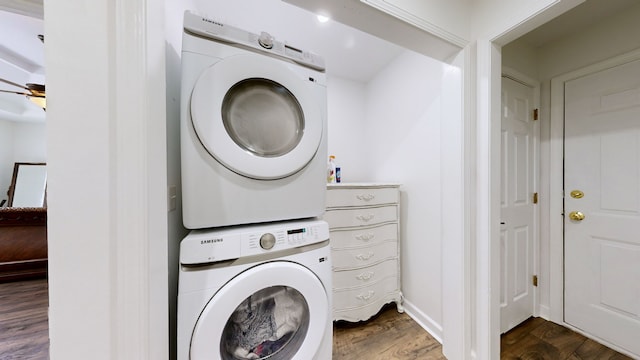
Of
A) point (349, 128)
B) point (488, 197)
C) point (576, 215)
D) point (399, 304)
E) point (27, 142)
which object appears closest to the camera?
point (488, 197)

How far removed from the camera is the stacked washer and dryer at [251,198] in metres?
Result: 0.74

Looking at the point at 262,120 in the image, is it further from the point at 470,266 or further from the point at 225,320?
the point at 470,266

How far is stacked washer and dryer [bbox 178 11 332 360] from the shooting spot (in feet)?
2.41

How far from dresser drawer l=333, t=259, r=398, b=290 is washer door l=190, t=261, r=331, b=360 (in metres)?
0.60

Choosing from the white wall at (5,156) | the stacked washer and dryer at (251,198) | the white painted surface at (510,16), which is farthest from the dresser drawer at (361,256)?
the white wall at (5,156)

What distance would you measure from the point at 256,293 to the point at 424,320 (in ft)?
4.87

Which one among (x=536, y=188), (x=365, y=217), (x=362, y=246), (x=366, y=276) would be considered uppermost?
(x=536, y=188)

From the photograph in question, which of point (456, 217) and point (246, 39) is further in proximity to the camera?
point (456, 217)

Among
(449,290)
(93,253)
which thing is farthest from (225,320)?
(449,290)

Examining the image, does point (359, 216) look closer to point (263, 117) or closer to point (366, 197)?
point (366, 197)

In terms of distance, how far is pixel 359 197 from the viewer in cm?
161

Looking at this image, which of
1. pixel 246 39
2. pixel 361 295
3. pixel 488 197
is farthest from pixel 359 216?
pixel 246 39

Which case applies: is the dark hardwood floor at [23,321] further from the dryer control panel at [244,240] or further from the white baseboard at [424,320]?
the white baseboard at [424,320]

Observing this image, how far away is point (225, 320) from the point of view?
2.40 ft
